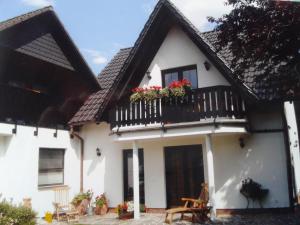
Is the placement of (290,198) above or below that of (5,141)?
below

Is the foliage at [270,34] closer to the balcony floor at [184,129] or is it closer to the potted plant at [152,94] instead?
the balcony floor at [184,129]

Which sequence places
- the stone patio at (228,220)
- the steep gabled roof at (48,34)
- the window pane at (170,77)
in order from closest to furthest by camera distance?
1. the stone patio at (228,220)
2. the steep gabled roof at (48,34)
3. the window pane at (170,77)

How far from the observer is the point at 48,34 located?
47.4ft

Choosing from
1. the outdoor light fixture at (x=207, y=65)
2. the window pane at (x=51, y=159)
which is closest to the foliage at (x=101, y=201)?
the window pane at (x=51, y=159)

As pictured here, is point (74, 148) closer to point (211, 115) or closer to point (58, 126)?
point (58, 126)

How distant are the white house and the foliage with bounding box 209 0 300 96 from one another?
2.78 metres

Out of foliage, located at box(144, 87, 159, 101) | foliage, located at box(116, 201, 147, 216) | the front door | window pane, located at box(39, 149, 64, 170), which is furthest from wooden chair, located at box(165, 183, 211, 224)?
window pane, located at box(39, 149, 64, 170)

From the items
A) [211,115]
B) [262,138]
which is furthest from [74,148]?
[262,138]

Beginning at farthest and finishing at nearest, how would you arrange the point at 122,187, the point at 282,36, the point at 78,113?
the point at 78,113 → the point at 122,187 → the point at 282,36

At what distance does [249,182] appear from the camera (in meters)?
11.7

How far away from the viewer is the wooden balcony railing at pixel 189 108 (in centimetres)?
1118

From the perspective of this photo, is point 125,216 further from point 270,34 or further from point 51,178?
point 270,34

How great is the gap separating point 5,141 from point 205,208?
6848mm

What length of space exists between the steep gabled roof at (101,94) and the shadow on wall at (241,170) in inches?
191
